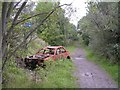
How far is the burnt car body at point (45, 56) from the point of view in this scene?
13.0 meters

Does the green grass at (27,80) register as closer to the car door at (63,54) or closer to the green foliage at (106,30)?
the green foliage at (106,30)

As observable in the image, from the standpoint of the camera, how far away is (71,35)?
125ft

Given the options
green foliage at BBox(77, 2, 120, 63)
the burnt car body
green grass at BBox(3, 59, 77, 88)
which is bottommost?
green grass at BBox(3, 59, 77, 88)

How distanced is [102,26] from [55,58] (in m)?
5.36

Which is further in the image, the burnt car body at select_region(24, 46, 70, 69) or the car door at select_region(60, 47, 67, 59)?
the car door at select_region(60, 47, 67, 59)

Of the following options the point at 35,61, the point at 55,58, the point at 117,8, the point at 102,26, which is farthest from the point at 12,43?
the point at 102,26

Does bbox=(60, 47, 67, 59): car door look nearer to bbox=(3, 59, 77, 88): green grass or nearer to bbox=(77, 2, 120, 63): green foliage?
bbox=(77, 2, 120, 63): green foliage

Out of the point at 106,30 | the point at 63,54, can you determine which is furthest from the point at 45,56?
the point at 106,30

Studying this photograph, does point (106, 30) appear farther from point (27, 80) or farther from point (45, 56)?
point (27, 80)

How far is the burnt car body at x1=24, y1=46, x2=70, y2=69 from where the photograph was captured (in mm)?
13039

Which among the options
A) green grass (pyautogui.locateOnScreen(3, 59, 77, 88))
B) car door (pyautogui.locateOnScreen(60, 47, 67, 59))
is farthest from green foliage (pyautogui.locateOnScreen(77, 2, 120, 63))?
green grass (pyautogui.locateOnScreen(3, 59, 77, 88))

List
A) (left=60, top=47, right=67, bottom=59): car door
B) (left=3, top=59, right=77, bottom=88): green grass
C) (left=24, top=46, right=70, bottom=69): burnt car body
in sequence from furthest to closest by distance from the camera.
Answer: (left=60, top=47, right=67, bottom=59): car door < (left=24, top=46, right=70, bottom=69): burnt car body < (left=3, top=59, right=77, bottom=88): green grass

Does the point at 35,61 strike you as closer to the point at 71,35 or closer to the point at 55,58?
the point at 55,58

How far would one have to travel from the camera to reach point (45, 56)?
14305mm
